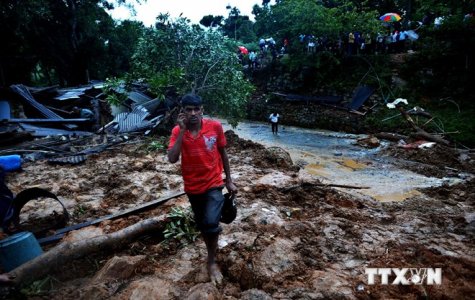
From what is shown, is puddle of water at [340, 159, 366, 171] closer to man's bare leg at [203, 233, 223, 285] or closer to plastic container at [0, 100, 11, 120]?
man's bare leg at [203, 233, 223, 285]

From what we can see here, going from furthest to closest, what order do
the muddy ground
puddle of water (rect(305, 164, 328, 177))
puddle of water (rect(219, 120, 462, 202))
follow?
puddle of water (rect(305, 164, 328, 177))
puddle of water (rect(219, 120, 462, 202))
the muddy ground

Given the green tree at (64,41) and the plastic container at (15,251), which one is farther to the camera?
the green tree at (64,41)

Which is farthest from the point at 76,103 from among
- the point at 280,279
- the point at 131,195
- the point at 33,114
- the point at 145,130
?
the point at 280,279

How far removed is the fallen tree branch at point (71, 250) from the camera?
9.57 ft

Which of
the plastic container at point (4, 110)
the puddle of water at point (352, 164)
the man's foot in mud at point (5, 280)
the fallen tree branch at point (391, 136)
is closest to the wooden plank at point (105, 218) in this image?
the man's foot in mud at point (5, 280)

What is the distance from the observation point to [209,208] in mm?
2869

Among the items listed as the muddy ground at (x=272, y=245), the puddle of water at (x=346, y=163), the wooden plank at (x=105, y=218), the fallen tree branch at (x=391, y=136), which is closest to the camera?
the muddy ground at (x=272, y=245)

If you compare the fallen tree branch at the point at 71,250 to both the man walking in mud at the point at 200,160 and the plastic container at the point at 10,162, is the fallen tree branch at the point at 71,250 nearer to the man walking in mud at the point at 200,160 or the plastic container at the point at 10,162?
the man walking in mud at the point at 200,160

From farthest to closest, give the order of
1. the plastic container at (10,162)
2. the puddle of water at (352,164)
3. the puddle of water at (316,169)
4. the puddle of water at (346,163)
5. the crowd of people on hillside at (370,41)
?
the crowd of people on hillside at (370,41)
the puddle of water at (352,164)
the puddle of water at (316,169)
the puddle of water at (346,163)
the plastic container at (10,162)

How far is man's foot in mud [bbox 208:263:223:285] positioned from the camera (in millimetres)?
3031

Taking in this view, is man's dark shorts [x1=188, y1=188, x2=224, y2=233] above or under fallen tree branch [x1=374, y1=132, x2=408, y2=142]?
above

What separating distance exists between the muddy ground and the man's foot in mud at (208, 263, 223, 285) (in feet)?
0.23

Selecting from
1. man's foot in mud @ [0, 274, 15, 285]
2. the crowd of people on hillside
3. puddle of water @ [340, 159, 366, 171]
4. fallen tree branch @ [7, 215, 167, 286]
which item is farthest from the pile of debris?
the crowd of people on hillside

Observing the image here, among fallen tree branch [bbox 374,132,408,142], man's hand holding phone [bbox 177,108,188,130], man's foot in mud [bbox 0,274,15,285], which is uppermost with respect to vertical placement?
man's hand holding phone [bbox 177,108,188,130]
